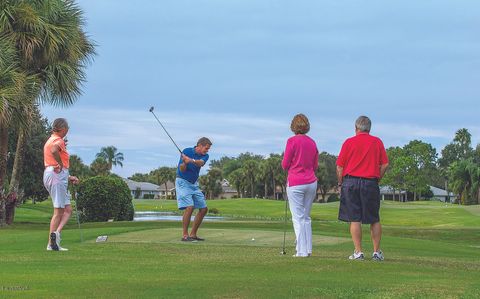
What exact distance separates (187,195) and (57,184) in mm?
2625

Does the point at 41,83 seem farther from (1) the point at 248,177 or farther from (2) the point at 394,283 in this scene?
(1) the point at 248,177

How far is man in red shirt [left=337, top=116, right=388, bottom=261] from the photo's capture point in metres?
10.3

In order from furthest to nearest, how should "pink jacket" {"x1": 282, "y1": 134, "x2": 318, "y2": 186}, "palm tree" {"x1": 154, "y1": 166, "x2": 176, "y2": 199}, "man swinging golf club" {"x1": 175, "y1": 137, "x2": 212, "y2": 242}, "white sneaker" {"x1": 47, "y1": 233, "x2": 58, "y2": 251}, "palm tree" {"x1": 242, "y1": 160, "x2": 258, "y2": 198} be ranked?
"palm tree" {"x1": 154, "y1": 166, "x2": 176, "y2": 199} → "palm tree" {"x1": 242, "y1": 160, "x2": 258, "y2": 198} → "man swinging golf club" {"x1": 175, "y1": 137, "x2": 212, "y2": 242} → "white sneaker" {"x1": 47, "y1": 233, "x2": 58, "y2": 251} → "pink jacket" {"x1": 282, "y1": 134, "x2": 318, "y2": 186}

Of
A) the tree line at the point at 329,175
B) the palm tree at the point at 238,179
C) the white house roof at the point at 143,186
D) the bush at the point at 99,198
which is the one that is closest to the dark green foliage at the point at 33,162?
the bush at the point at 99,198

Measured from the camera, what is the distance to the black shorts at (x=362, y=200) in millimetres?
10312

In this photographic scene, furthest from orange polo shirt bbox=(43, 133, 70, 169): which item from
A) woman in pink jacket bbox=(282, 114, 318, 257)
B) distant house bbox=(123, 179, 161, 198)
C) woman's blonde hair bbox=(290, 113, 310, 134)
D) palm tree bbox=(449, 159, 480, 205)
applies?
distant house bbox=(123, 179, 161, 198)

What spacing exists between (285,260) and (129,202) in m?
26.7

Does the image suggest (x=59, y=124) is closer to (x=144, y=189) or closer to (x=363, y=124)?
(x=363, y=124)

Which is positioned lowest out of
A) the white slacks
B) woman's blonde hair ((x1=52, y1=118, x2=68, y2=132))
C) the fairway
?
the fairway

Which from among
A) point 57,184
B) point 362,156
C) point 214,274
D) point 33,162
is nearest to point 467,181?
point 33,162

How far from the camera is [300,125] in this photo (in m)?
10.9

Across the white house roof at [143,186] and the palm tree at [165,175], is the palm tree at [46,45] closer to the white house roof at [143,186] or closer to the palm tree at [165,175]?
the palm tree at [165,175]

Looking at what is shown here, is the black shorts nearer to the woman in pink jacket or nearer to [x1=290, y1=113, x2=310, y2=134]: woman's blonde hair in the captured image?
the woman in pink jacket

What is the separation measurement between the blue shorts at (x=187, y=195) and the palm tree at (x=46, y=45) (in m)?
11.5
